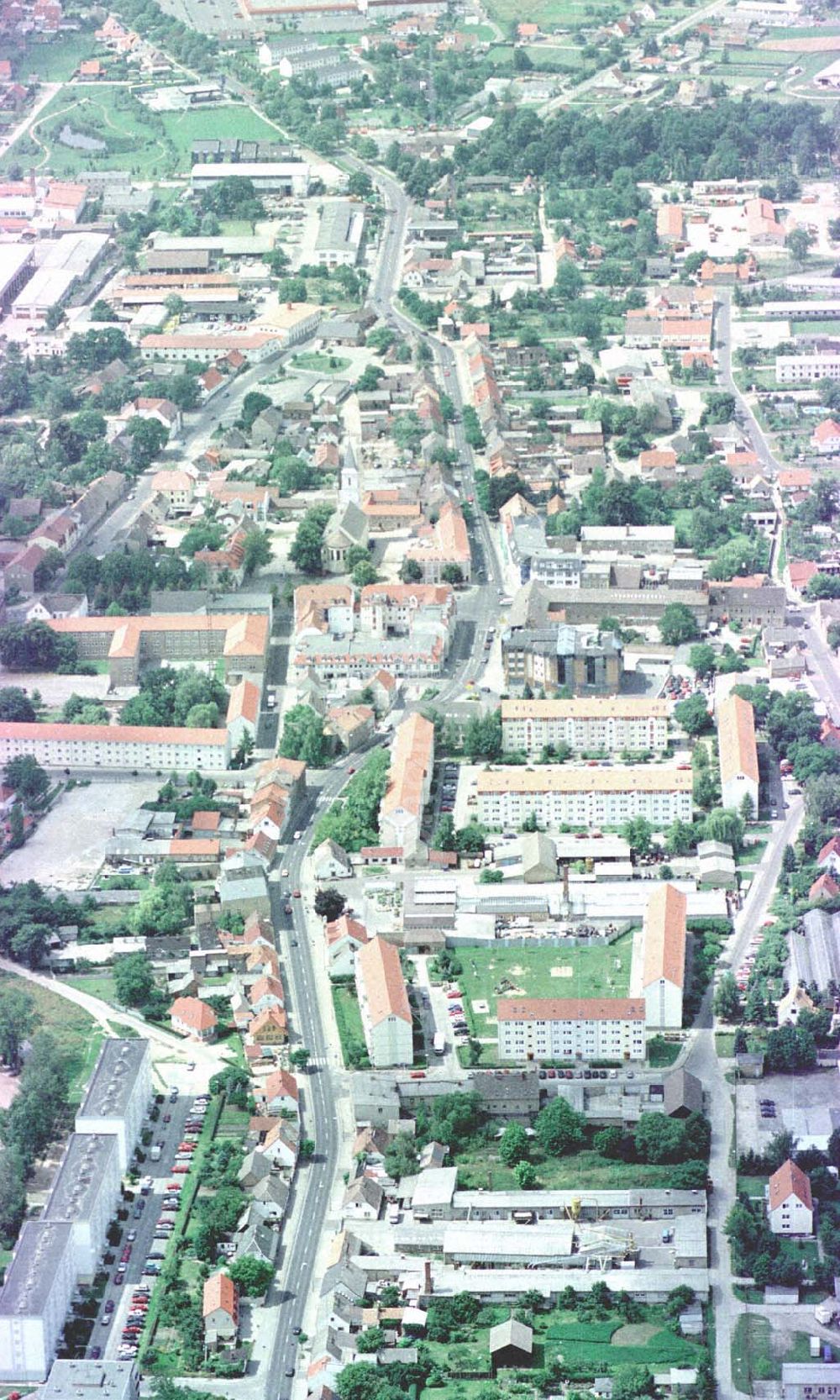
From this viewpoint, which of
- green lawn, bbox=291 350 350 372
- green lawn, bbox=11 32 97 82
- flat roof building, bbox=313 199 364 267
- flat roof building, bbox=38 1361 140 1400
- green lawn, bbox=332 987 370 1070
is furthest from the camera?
green lawn, bbox=11 32 97 82

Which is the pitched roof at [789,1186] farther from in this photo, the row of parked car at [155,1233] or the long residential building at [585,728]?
the long residential building at [585,728]

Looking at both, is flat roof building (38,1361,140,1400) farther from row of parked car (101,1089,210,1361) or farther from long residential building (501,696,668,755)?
long residential building (501,696,668,755)

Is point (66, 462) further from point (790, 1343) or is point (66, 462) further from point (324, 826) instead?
point (790, 1343)

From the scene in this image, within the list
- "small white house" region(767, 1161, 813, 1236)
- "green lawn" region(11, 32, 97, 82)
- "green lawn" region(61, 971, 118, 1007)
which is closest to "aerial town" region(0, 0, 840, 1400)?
"small white house" region(767, 1161, 813, 1236)

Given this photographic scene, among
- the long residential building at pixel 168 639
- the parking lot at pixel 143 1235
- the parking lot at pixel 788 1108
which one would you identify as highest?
the long residential building at pixel 168 639

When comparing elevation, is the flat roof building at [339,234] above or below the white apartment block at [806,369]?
above

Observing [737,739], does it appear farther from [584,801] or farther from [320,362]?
[320,362]

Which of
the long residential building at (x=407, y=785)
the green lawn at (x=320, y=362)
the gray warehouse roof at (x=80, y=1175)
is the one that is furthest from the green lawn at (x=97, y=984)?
the green lawn at (x=320, y=362)
